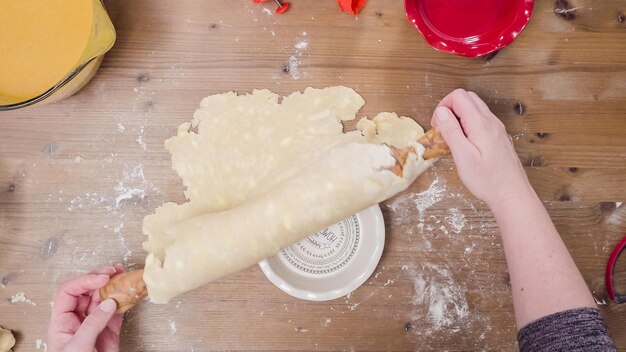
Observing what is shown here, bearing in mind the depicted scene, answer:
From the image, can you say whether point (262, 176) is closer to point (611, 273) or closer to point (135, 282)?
point (135, 282)

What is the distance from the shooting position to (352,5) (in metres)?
1.26

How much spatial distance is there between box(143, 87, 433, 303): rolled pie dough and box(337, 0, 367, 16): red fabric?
0.19 meters

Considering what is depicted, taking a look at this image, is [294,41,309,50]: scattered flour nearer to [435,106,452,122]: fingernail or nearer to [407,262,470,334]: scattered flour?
[435,106,452,122]: fingernail

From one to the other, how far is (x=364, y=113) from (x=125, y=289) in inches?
26.6

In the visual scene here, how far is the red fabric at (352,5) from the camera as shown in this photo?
125 centimetres

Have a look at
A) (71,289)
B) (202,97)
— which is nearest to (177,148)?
(202,97)

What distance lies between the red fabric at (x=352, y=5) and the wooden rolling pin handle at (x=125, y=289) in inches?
Answer: 29.9

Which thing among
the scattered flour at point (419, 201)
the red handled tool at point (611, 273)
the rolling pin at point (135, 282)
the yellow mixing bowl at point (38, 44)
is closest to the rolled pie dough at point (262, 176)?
the rolling pin at point (135, 282)

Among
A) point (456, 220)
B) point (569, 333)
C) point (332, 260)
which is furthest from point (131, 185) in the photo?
point (569, 333)

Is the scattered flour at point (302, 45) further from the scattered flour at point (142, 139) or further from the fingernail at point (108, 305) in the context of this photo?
the fingernail at point (108, 305)

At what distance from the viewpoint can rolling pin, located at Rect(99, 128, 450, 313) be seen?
1.12 metres

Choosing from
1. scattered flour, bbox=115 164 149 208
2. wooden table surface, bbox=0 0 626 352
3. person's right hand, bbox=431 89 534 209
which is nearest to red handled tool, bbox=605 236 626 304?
wooden table surface, bbox=0 0 626 352

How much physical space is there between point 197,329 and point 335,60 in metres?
0.73

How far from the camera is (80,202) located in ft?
4.24
